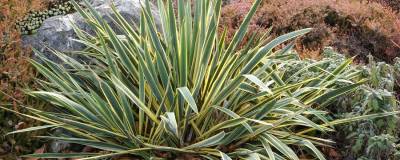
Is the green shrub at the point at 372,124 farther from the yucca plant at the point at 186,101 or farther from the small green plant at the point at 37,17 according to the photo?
the small green plant at the point at 37,17

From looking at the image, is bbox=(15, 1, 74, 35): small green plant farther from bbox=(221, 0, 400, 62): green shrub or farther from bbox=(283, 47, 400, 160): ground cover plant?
bbox=(283, 47, 400, 160): ground cover plant

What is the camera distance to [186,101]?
10.8 ft

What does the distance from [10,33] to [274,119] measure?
7.06 ft

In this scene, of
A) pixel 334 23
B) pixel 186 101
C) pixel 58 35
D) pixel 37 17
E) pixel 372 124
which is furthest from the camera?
pixel 334 23

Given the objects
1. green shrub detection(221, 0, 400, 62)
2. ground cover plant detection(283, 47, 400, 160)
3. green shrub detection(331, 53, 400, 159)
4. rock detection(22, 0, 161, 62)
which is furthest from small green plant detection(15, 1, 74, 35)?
green shrub detection(331, 53, 400, 159)

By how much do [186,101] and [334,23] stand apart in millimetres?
3013

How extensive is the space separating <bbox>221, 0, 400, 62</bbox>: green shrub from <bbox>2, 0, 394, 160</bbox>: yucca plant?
1.63 metres

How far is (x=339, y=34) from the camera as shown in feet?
18.0

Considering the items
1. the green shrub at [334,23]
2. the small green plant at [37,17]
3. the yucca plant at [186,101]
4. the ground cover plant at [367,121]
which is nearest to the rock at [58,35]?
the small green plant at [37,17]

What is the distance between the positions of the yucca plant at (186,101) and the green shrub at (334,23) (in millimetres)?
1634

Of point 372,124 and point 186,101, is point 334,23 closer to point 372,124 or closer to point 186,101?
point 372,124

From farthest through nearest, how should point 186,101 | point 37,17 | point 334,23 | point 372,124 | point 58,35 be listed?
point 334,23 < point 37,17 < point 58,35 < point 372,124 < point 186,101

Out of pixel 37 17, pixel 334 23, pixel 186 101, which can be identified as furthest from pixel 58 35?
pixel 334 23

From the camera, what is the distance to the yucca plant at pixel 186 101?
3.23 meters
